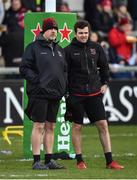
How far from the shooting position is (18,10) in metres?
23.2

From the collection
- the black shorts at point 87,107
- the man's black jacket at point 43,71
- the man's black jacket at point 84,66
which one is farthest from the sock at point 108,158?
the man's black jacket at point 43,71

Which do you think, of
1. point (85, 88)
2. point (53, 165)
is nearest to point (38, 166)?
point (53, 165)

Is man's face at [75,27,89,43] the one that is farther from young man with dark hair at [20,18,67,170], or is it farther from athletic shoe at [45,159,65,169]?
athletic shoe at [45,159,65,169]

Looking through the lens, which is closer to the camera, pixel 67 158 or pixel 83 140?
pixel 67 158

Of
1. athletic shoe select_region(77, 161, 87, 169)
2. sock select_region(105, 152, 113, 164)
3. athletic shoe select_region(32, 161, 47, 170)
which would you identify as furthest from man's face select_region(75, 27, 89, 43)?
athletic shoe select_region(32, 161, 47, 170)

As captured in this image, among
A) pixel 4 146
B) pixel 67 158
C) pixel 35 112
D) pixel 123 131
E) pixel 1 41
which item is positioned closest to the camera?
pixel 35 112

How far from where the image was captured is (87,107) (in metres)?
14.9

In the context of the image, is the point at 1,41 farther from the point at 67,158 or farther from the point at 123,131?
the point at 67,158

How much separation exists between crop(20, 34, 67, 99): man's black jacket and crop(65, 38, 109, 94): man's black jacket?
0.95 ft

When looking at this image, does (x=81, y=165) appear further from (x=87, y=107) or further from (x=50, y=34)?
(x=50, y=34)

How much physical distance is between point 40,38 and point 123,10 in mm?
10872

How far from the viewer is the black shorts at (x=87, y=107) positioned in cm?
1480

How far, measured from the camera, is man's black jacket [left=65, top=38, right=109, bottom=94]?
48.6 ft

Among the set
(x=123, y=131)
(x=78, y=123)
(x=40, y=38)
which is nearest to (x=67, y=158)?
(x=78, y=123)
